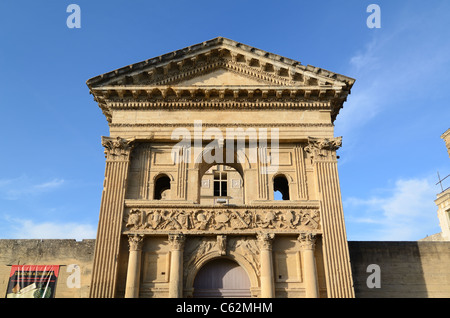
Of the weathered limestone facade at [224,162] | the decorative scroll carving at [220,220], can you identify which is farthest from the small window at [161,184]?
the decorative scroll carving at [220,220]

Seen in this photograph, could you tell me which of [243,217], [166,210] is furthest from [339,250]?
[166,210]

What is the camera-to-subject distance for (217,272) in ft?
51.7

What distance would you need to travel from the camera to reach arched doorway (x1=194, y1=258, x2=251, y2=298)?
50.4 ft

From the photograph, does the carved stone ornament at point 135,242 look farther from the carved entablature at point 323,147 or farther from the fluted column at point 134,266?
the carved entablature at point 323,147

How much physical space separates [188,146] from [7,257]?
1105cm

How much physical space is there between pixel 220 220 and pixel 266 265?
2.49m

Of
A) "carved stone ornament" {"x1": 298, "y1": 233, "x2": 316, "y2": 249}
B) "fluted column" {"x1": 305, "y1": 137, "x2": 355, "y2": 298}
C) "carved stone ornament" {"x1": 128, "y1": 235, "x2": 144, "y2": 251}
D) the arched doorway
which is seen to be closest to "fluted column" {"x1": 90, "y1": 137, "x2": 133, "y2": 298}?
"carved stone ornament" {"x1": 128, "y1": 235, "x2": 144, "y2": 251}

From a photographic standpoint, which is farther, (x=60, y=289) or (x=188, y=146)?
(x=60, y=289)

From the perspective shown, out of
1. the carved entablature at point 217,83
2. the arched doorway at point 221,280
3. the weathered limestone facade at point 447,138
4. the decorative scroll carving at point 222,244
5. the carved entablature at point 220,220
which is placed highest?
the weathered limestone facade at point 447,138

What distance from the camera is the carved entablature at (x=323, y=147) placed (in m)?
17.1

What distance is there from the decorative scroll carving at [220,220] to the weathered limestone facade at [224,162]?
40 millimetres

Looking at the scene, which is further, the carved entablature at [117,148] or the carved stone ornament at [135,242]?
the carved entablature at [117,148]
